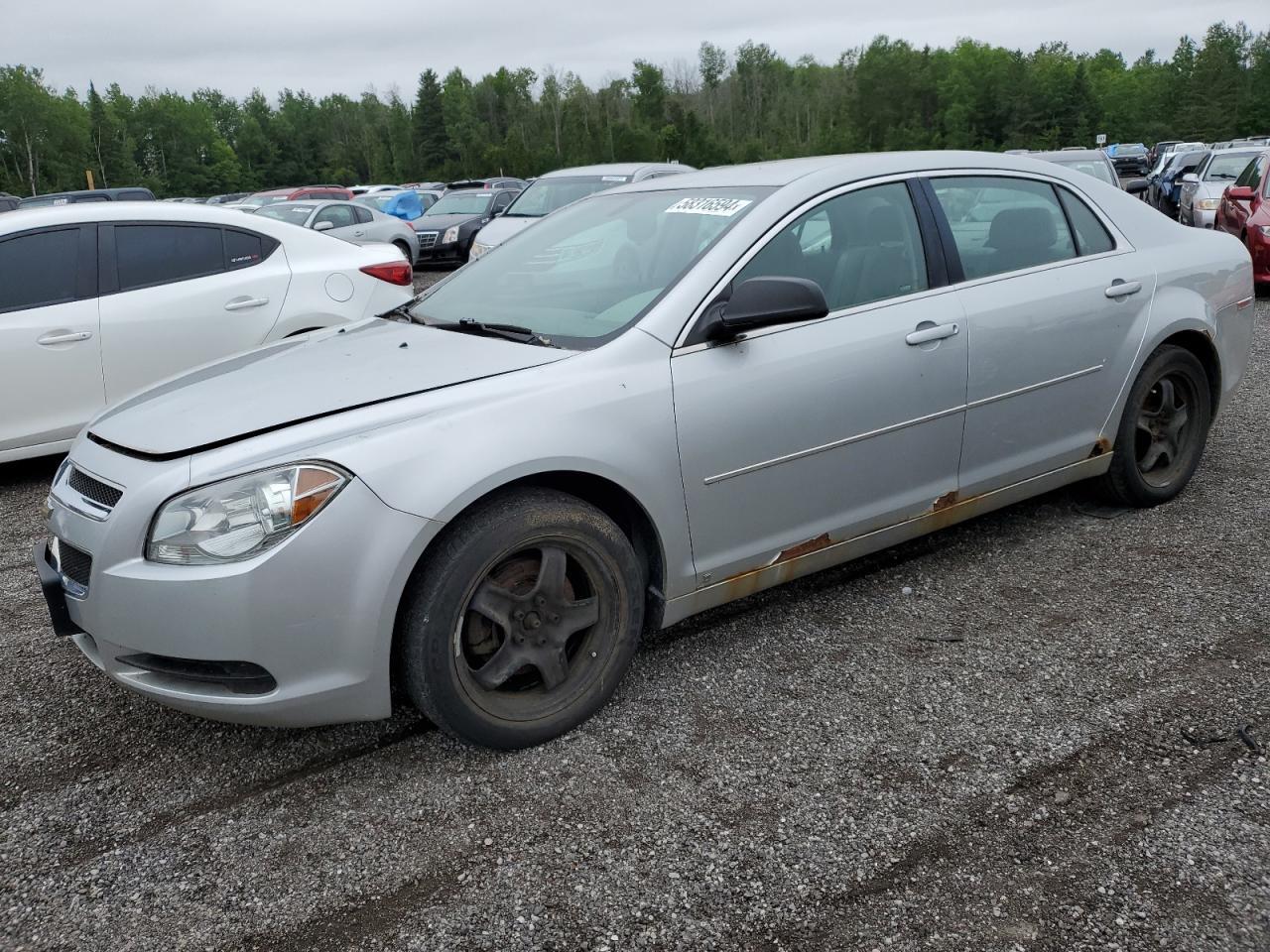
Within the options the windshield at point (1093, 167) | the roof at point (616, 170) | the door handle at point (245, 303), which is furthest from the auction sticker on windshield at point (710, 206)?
the windshield at point (1093, 167)

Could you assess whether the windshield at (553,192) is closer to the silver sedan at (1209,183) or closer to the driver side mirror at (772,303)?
the silver sedan at (1209,183)

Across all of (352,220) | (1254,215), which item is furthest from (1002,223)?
(352,220)

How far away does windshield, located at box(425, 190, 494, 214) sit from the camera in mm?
21281

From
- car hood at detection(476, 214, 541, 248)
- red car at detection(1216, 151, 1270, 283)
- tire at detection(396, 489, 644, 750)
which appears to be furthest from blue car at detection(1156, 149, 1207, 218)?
Answer: tire at detection(396, 489, 644, 750)

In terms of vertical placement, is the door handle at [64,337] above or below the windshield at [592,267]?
below

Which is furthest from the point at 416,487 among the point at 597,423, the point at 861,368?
the point at 861,368

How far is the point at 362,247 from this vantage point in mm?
7098

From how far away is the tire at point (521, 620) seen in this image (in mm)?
2879

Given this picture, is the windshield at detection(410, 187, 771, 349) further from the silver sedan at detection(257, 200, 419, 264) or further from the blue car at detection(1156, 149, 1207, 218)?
the blue car at detection(1156, 149, 1207, 218)

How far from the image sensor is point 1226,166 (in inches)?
652

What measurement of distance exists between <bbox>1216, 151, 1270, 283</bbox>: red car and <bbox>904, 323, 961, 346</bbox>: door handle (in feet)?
29.3

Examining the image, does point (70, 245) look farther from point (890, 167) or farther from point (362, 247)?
point (890, 167)

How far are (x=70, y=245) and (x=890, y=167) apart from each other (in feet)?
14.9

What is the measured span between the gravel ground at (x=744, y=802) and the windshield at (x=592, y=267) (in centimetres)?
119
